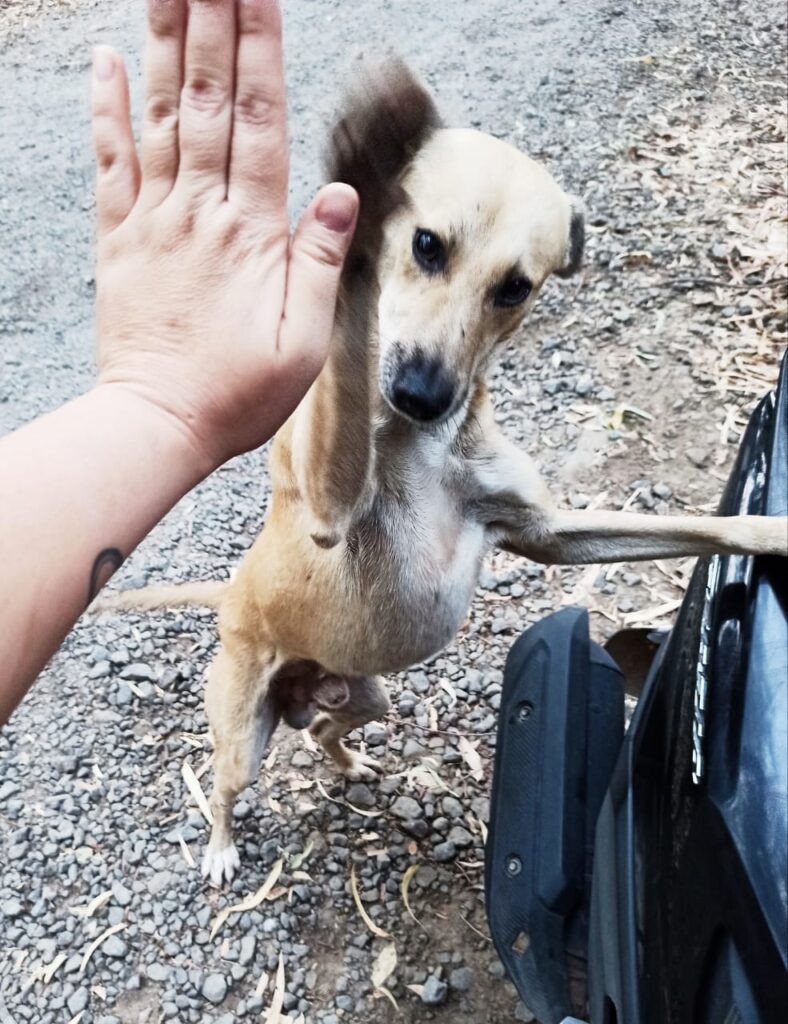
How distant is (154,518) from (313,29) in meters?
7.35

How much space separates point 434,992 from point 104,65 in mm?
2726

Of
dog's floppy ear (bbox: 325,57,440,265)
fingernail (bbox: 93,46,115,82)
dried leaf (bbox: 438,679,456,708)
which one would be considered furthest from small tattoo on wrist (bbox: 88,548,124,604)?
dried leaf (bbox: 438,679,456,708)

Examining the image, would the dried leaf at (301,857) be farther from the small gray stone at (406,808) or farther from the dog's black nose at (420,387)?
the dog's black nose at (420,387)

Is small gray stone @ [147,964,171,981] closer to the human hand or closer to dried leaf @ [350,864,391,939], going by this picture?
dried leaf @ [350,864,391,939]

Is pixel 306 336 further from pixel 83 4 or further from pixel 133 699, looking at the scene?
pixel 83 4

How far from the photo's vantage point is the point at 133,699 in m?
3.52

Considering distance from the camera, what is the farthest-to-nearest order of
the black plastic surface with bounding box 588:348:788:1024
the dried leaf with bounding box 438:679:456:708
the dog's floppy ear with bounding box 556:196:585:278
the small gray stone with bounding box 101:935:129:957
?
the dried leaf with bounding box 438:679:456:708, the small gray stone with bounding box 101:935:129:957, the dog's floppy ear with bounding box 556:196:585:278, the black plastic surface with bounding box 588:348:788:1024

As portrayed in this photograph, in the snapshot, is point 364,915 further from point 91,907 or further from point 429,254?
point 429,254

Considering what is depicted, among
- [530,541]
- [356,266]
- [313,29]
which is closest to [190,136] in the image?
[356,266]

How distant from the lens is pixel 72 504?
1.32 m

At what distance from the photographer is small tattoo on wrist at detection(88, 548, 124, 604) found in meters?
1.35

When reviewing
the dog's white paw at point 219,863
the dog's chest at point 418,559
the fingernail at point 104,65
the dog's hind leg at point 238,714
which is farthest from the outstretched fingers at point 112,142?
the dog's white paw at point 219,863

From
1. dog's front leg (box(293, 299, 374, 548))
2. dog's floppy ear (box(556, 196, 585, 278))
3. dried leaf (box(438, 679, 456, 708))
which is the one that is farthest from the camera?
dried leaf (box(438, 679, 456, 708))

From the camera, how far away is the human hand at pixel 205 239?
142 cm
